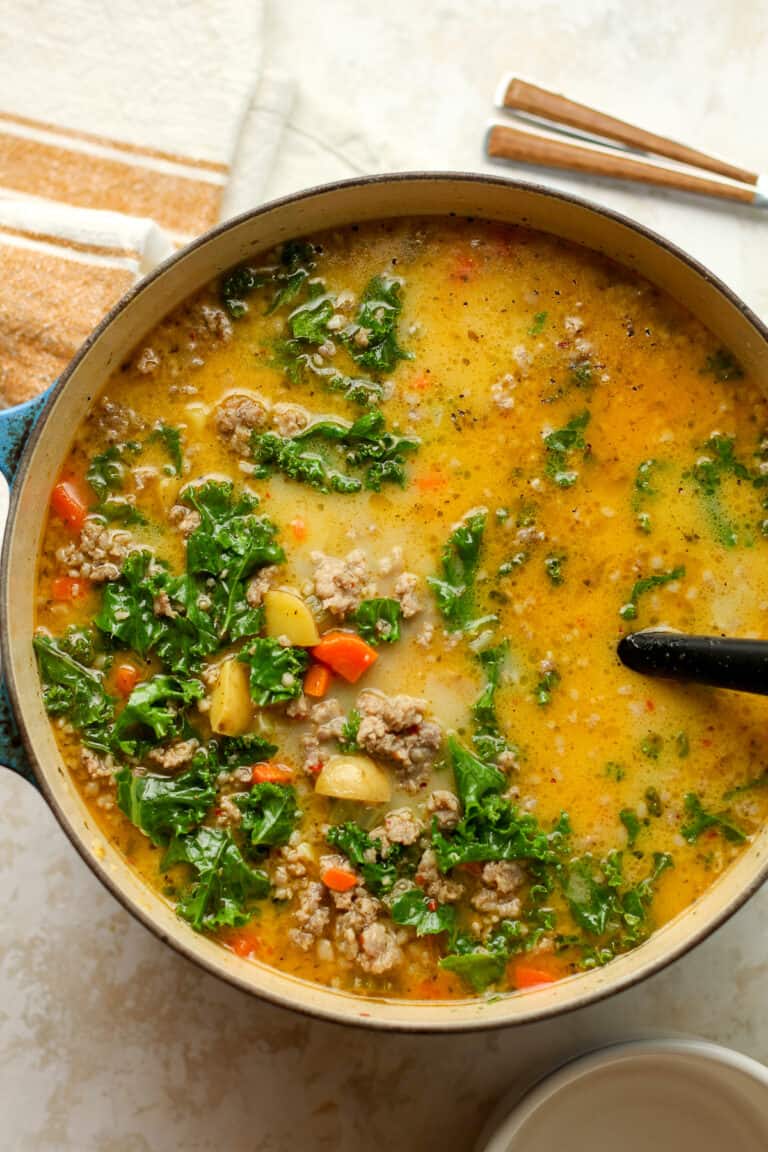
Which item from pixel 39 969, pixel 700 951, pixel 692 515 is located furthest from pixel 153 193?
pixel 700 951

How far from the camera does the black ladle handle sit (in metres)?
2.59

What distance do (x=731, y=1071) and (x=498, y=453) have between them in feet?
5.73

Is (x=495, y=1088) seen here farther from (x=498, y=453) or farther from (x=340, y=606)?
(x=498, y=453)

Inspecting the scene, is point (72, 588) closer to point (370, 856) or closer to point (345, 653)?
point (345, 653)

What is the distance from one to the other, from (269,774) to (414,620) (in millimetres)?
545

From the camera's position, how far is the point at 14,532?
2906mm

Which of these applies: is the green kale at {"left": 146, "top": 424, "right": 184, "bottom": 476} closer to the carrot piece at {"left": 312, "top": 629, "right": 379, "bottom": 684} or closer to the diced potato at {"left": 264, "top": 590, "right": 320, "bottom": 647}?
the diced potato at {"left": 264, "top": 590, "right": 320, "bottom": 647}

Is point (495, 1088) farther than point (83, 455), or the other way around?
point (495, 1088)

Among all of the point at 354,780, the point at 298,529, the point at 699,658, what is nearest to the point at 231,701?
the point at 354,780

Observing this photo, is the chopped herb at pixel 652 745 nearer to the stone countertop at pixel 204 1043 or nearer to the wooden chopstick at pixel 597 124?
the stone countertop at pixel 204 1043

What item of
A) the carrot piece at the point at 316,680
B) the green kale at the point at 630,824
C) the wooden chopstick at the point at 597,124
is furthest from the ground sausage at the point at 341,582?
the wooden chopstick at the point at 597,124

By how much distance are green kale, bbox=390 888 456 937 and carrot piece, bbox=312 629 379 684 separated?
0.58m

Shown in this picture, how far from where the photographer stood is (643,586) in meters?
3.06

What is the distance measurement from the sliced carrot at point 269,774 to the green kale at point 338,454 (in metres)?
0.73
